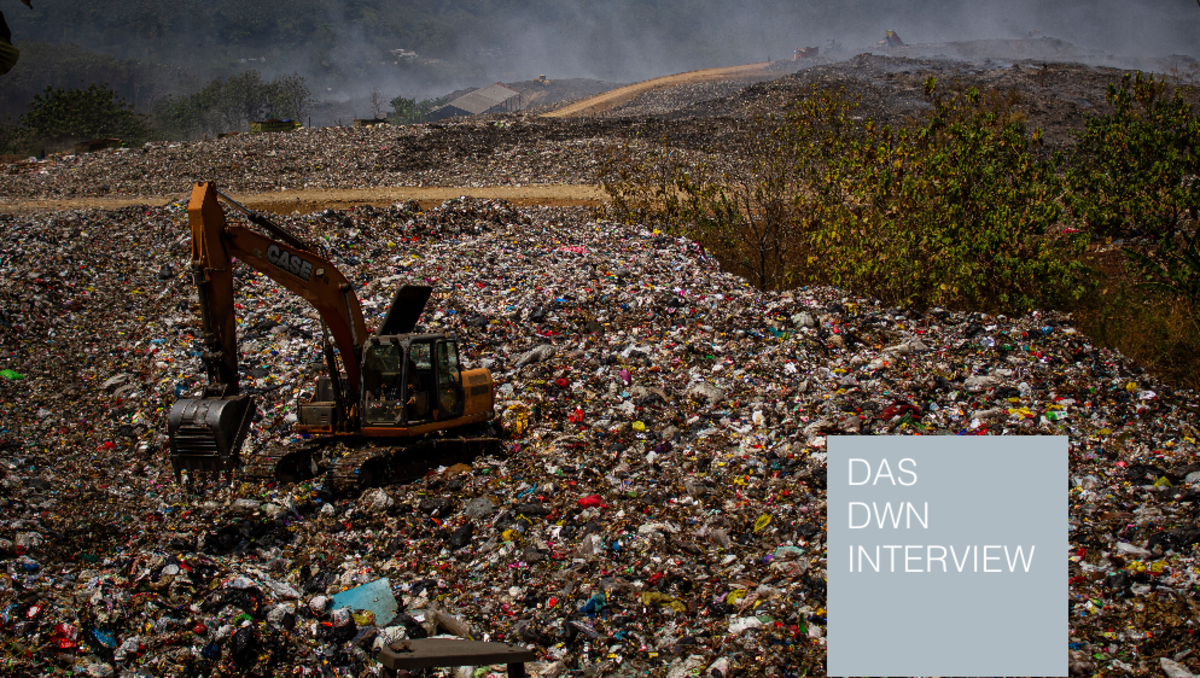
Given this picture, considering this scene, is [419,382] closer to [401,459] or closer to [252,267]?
[401,459]

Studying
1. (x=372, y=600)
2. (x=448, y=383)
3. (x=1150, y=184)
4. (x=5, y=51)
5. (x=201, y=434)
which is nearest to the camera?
(x=5, y=51)

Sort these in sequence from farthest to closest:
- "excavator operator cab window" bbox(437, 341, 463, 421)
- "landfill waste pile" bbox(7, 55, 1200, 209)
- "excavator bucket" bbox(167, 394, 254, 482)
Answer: "landfill waste pile" bbox(7, 55, 1200, 209) → "excavator operator cab window" bbox(437, 341, 463, 421) → "excavator bucket" bbox(167, 394, 254, 482)

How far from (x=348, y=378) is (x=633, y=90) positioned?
46901mm

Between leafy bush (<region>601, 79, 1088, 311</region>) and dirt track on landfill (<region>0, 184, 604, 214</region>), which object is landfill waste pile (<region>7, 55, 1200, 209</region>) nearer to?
dirt track on landfill (<region>0, 184, 604, 214</region>)

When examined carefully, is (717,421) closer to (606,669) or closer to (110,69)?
(606,669)

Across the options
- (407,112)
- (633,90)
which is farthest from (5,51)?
(407,112)

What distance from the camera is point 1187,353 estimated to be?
9.12 metres

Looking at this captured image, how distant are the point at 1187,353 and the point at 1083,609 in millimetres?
6005

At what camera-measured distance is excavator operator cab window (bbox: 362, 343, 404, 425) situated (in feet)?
24.0

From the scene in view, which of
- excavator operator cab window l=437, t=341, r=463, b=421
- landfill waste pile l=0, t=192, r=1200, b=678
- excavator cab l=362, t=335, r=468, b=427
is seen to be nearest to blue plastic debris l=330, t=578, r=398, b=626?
landfill waste pile l=0, t=192, r=1200, b=678

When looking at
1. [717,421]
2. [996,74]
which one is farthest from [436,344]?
[996,74]

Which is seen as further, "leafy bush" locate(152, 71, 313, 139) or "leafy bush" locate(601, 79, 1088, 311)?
"leafy bush" locate(152, 71, 313, 139)

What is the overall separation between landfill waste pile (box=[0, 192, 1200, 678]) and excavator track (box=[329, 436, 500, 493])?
15cm

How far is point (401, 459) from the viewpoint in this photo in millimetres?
7453
